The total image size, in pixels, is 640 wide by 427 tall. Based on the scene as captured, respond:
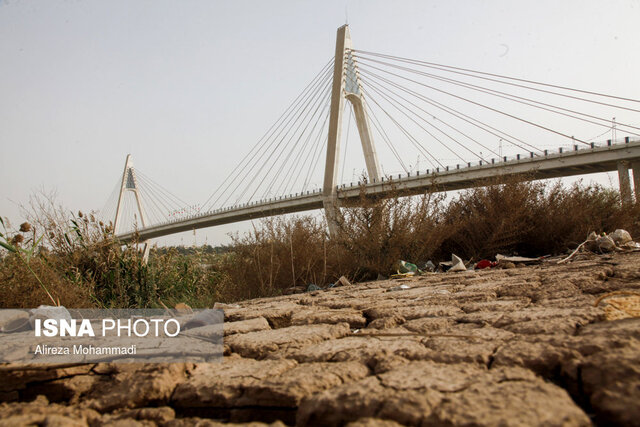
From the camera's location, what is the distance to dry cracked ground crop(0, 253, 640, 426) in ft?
2.87

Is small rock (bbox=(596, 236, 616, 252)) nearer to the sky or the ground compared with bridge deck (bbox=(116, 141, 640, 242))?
nearer to the ground

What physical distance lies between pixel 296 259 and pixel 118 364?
13.0ft

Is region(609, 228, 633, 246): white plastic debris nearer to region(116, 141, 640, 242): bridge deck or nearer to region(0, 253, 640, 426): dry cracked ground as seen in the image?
region(0, 253, 640, 426): dry cracked ground

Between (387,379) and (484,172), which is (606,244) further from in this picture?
(484,172)

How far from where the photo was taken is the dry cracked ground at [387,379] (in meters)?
0.87

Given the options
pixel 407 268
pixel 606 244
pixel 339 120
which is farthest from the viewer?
pixel 339 120

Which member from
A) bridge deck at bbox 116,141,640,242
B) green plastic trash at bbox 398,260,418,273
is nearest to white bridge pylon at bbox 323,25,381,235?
bridge deck at bbox 116,141,640,242

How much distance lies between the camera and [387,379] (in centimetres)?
108

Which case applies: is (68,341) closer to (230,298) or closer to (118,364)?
(118,364)

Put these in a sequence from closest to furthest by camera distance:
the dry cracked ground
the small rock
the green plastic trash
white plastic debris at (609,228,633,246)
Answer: the dry cracked ground, the small rock, white plastic debris at (609,228,633,246), the green plastic trash

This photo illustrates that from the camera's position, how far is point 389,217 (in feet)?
17.4

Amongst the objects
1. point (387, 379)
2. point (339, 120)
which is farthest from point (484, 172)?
point (387, 379)

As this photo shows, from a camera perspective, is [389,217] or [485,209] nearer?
[389,217]

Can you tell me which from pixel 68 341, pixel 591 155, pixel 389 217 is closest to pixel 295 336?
pixel 68 341
